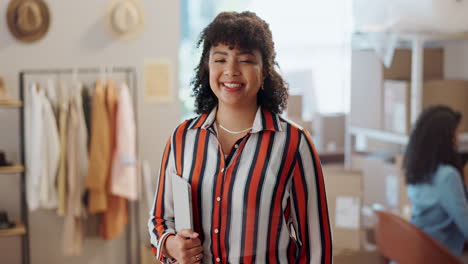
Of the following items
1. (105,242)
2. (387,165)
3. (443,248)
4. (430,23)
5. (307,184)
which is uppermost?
(430,23)

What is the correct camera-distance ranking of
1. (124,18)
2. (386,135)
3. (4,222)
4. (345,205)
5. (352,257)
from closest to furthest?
(352,257), (345,205), (386,135), (4,222), (124,18)

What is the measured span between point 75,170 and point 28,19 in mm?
873

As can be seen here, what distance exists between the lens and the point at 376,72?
8.39 ft

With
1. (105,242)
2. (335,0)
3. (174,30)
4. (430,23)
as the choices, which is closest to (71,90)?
(174,30)

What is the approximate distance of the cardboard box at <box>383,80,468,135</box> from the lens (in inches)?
93.9

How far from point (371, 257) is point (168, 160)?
0.93 meters

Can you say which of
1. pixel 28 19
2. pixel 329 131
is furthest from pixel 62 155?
pixel 329 131

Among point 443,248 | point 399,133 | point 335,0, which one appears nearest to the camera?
point 443,248

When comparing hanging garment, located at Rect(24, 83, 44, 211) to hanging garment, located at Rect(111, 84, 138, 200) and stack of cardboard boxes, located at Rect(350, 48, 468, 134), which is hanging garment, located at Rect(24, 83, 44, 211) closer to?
hanging garment, located at Rect(111, 84, 138, 200)

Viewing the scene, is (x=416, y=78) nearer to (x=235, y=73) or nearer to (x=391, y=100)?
(x=391, y=100)

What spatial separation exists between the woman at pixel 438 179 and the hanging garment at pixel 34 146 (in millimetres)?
1821

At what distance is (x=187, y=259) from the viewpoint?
0.94m

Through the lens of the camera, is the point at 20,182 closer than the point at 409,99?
→ No

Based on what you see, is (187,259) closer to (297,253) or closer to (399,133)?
(297,253)
